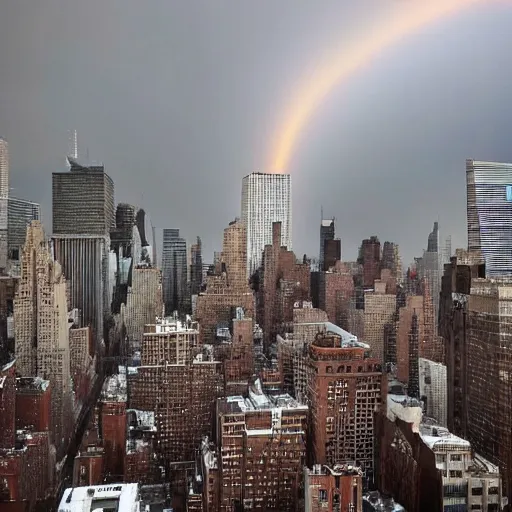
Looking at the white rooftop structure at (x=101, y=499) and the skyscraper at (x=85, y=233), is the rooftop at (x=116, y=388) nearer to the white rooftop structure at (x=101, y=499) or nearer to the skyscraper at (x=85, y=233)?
the skyscraper at (x=85, y=233)

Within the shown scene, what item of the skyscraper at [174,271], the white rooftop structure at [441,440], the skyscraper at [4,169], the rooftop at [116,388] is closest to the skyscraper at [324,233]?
the skyscraper at [174,271]

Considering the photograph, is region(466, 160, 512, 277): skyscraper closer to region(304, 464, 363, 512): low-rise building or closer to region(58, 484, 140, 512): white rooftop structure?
region(304, 464, 363, 512): low-rise building

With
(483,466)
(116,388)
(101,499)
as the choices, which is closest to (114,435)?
(116,388)

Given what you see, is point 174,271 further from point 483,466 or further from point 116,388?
point 483,466

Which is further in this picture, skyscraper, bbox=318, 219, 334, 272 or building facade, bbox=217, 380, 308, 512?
skyscraper, bbox=318, 219, 334, 272

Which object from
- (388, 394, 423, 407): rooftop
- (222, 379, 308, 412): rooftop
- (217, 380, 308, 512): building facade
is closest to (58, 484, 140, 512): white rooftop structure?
(217, 380, 308, 512): building facade
